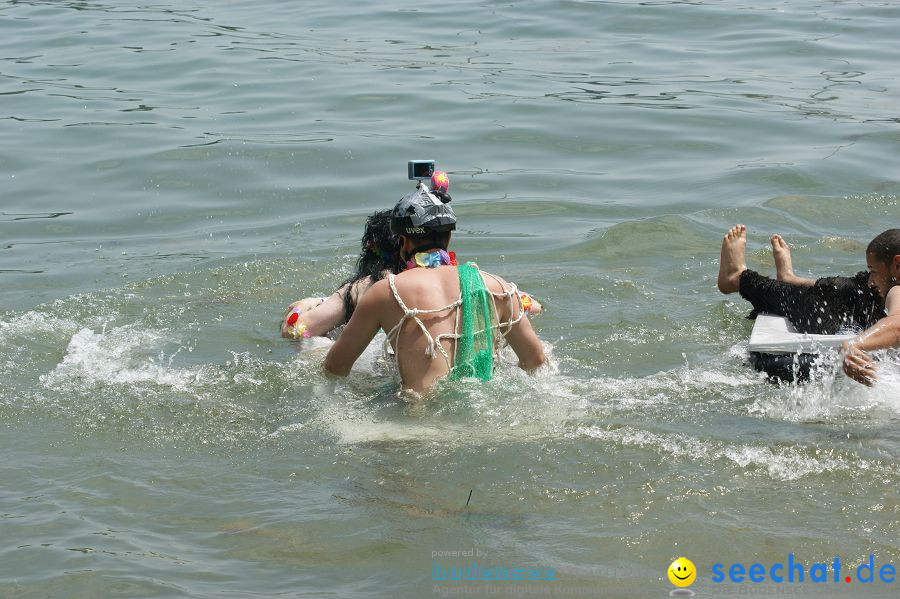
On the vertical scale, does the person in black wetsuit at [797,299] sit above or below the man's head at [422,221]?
below

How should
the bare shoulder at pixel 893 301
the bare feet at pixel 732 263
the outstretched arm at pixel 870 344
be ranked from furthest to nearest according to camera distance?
the bare feet at pixel 732 263 → the bare shoulder at pixel 893 301 → the outstretched arm at pixel 870 344

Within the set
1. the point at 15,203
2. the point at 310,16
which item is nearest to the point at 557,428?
the point at 15,203

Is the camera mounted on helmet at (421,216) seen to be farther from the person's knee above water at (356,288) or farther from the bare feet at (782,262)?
the bare feet at (782,262)

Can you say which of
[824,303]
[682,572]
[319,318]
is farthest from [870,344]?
[319,318]

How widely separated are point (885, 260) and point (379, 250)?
105 inches

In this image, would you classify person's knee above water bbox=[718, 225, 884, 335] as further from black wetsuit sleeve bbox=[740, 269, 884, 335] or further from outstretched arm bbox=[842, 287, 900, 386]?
outstretched arm bbox=[842, 287, 900, 386]

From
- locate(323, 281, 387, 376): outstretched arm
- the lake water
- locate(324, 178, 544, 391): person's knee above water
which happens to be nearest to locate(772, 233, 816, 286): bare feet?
the lake water

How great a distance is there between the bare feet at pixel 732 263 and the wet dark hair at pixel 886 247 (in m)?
1.21

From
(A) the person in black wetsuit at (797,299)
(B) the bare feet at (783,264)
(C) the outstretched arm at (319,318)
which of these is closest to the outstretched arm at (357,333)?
(C) the outstretched arm at (319,318)

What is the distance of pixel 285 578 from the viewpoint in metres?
4.25

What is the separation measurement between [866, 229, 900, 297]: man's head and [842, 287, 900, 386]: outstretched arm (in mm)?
225

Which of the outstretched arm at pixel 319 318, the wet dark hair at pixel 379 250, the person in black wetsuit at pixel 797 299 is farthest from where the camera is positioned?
the outstretched arm at pixel 319 318

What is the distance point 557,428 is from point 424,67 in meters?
9.75

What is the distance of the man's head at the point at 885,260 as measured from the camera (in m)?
6.09
